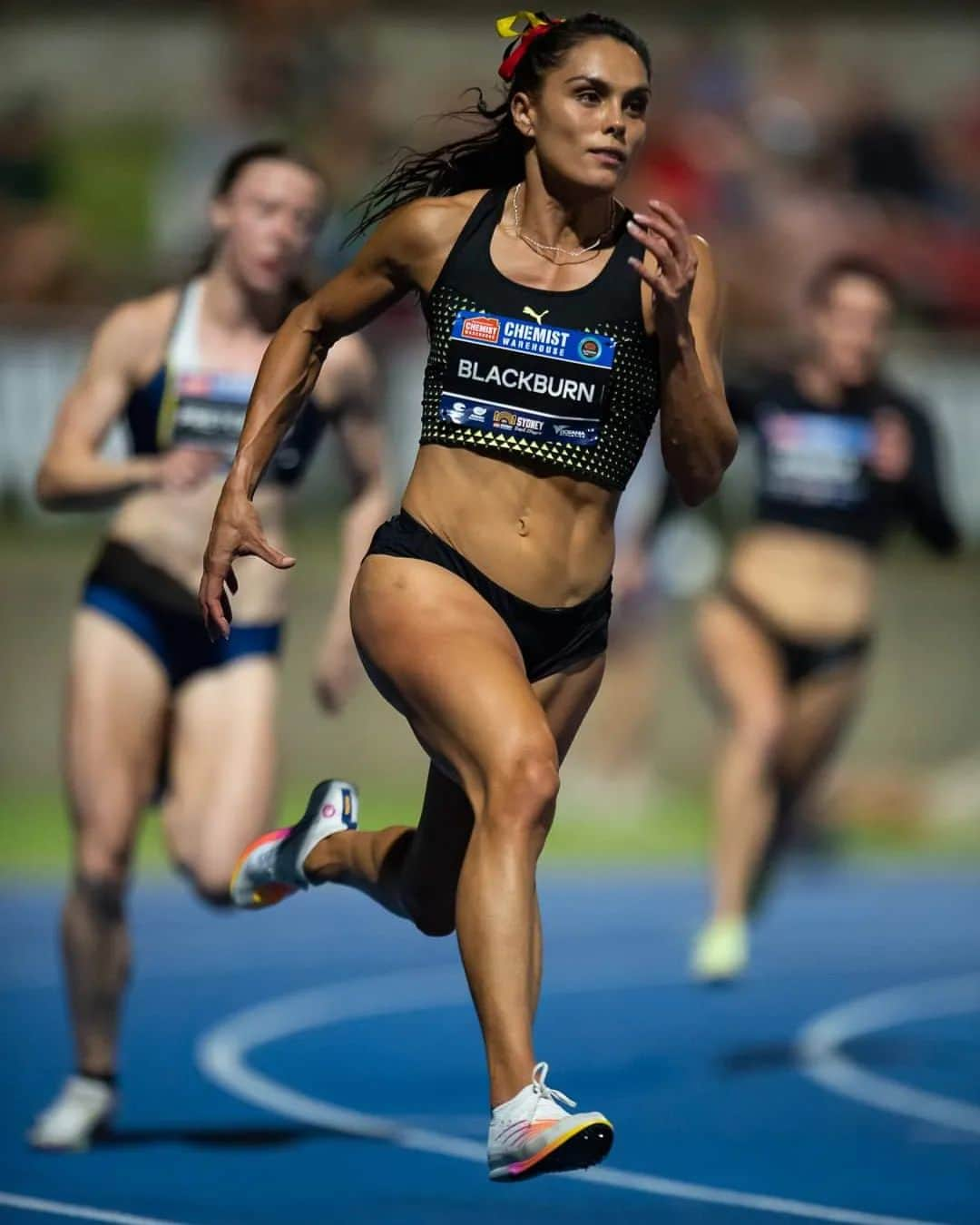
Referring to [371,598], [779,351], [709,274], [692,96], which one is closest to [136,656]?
[371,598]

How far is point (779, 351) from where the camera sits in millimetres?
17625

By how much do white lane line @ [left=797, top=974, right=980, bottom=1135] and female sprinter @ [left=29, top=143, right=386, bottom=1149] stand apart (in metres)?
2.36

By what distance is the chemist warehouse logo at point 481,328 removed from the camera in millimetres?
5746

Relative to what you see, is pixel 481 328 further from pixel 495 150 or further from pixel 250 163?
pixel 250 163

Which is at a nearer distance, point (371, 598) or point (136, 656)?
point (371, 598)

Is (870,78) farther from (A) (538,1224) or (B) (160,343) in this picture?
(A) (538,1224)

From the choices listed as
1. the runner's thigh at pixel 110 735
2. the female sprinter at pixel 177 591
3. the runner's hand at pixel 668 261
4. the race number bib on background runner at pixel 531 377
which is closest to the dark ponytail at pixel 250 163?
the female sprinter at pixel 177 591

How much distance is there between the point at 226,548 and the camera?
18.8 feet

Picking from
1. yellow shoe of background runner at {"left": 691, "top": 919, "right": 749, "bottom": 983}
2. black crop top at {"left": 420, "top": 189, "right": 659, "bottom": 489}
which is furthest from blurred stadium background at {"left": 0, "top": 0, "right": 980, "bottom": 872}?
black crop top at {"left": 420, "top": 189, "right": 659, "bottom": 489}

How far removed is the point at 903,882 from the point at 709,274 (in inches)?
369

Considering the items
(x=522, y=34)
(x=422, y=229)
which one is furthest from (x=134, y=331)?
(x=522, y=34)

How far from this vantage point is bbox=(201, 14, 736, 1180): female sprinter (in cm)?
563

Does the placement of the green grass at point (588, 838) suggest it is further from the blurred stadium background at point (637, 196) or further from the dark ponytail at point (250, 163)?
the dark ponytail at point (250, 163)

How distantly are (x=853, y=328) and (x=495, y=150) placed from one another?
506 centimetres
